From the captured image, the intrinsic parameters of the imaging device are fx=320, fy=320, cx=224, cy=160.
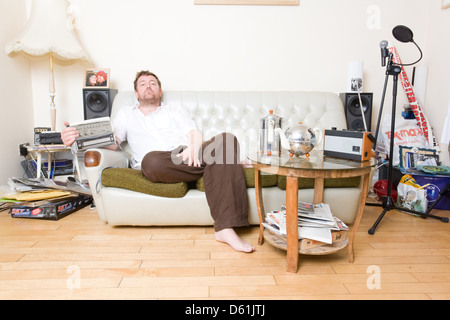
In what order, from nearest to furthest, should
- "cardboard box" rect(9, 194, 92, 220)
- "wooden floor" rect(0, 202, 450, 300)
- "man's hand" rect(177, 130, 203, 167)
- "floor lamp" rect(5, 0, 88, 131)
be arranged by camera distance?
"wooden floor" rect(0, 202, 450, 300) → "man's hand" rect(177, 130, 203, 167) → "cardboard box" rect(9, 194, 92, 220) → "floor lamp" rect(5, 0, 88, 131)

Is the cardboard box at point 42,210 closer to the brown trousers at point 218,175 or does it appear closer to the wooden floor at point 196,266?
the wooden floor at point 196,266

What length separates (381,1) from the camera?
2.76 meters

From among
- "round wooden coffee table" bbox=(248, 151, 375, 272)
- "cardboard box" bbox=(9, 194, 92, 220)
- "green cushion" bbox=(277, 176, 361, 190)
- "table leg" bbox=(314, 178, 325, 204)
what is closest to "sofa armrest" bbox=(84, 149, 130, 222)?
"cardboard box" bbox=(9, 194, 92, 220)

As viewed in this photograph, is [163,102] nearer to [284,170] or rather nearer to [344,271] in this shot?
[284,170]

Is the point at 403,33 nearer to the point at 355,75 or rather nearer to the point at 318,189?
the point at 355,75

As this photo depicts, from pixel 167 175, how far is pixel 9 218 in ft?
3.81

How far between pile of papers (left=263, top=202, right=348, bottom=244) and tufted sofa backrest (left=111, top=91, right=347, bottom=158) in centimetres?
90

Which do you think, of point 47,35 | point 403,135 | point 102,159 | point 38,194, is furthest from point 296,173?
point 47,35

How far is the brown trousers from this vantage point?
1.69 m

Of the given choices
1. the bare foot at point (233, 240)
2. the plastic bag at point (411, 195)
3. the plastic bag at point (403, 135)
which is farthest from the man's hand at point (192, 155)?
the plastic bag at point (403, 135)

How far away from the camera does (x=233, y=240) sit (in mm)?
1607

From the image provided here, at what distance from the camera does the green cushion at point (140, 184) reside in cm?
178

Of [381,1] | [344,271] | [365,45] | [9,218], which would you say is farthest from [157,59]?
[344,271]

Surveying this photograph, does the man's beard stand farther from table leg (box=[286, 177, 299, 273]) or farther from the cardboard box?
table leg (box=[286, 177, 299, 273])
